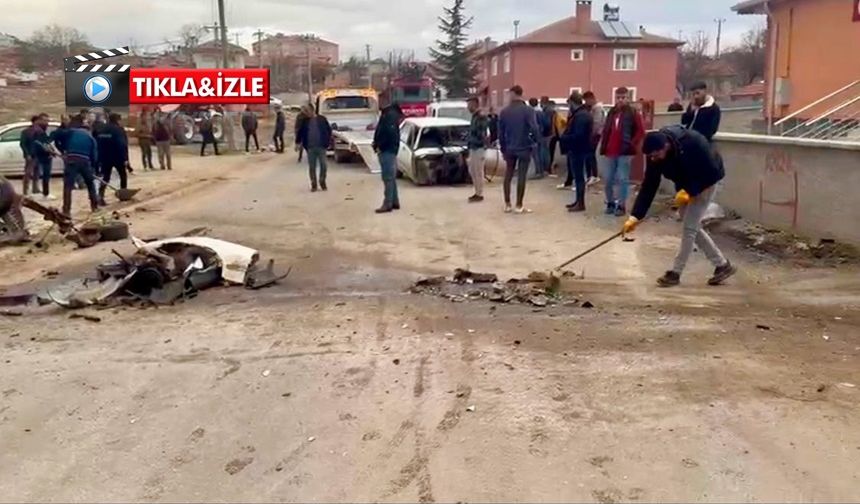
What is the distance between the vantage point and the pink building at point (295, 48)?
99688 mm

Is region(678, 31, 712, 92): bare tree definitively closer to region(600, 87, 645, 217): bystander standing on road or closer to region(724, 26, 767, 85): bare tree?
region(724, 26, 767, 85): bare tree

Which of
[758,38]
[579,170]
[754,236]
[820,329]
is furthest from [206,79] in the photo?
[758,38]

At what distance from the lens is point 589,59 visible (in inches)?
2299

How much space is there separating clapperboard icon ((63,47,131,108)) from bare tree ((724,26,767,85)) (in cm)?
5986

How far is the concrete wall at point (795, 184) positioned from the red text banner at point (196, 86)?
15.5m

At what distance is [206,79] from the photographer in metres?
25.7

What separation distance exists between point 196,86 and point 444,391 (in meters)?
22.4

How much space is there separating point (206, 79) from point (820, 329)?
2231 centimetres

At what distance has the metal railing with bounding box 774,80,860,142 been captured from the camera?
634 inches

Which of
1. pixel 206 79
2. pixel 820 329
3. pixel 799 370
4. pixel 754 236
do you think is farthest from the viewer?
pixel 206 79

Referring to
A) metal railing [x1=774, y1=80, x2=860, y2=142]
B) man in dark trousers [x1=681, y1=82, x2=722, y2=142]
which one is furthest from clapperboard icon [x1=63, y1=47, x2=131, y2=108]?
metal railing [x1=774, y1=80, x2=860, y2=142]

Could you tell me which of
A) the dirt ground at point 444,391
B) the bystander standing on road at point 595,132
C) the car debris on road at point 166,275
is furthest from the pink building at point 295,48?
the dirt ground at point 444,391

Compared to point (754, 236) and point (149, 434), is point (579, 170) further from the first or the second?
point (149, 434)

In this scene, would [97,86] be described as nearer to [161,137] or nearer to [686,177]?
[161,137]
